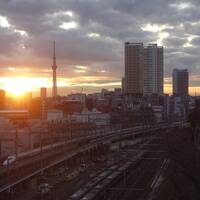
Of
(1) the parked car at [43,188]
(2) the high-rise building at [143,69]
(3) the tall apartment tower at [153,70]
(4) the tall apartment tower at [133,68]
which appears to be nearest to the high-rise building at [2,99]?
(2) the high-rise building at [143,69]

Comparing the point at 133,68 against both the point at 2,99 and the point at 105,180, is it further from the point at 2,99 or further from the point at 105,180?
the point at 105,180

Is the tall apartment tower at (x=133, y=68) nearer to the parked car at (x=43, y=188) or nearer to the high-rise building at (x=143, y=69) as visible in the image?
the high-rise building at (x=143, y=69)

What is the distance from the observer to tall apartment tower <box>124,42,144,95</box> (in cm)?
13588

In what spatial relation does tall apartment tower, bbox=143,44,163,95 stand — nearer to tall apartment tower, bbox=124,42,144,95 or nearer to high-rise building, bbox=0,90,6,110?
tall apartment tower, bbox=124,42,144,95

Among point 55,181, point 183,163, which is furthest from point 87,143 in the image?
point 183,163

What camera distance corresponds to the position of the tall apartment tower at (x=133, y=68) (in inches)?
5349

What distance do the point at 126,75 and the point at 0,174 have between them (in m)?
117

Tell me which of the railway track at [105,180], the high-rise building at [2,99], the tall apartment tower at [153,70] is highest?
the tall apartment tower at [153,70]

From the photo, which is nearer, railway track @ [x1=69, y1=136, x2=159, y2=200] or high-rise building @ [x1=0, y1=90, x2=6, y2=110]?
railway track @ [x1=69, y1=136, x2=159, y2=200]

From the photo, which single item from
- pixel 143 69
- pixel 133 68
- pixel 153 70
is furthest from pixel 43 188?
pixel 153 70

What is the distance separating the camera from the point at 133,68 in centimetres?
13638

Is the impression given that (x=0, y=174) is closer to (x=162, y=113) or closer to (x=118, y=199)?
(x=118, y=199)

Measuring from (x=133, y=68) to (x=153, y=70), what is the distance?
868 cm

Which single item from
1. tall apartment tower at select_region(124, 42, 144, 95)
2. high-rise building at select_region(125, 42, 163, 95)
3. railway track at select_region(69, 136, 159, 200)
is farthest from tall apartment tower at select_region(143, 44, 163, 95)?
railway track at select_region(69, 136, 159, 200)
